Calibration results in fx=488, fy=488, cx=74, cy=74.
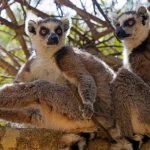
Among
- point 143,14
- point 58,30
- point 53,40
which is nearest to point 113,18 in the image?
point 143,14

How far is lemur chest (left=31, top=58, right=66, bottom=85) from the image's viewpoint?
541cm

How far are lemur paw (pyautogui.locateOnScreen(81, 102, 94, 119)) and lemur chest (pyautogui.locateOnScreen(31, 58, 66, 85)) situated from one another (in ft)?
1.93

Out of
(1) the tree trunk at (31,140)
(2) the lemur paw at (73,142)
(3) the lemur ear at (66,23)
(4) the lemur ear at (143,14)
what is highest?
(4) the lemur ear at (143,14)

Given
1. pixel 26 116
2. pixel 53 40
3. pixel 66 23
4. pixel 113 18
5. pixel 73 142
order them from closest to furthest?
pixel 73 142 → pixel 26 116 → pixel 53 40 → pixel 66 23 → pixel 113 18

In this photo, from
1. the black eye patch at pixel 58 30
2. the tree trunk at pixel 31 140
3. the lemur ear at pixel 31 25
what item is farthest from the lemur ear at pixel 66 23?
the tree trunk at pixel 31 140

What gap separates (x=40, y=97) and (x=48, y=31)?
1259mm

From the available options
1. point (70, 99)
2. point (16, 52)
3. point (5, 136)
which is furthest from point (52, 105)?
point (16, 52)

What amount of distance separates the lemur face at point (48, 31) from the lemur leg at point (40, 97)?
779mm

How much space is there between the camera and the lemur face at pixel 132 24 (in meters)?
6.43

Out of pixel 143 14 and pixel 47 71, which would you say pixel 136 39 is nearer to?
pixel 143 14

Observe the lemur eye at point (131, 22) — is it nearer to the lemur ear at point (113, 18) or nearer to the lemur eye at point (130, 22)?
the lemur eye at point (130, 22)

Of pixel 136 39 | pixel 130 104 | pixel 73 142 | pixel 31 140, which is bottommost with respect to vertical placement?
pixel 31 140

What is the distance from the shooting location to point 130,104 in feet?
16.8

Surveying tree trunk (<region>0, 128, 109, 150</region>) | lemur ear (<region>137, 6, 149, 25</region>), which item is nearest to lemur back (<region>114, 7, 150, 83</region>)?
lemur ear (<region>137, 6, 149, 25</region>)
